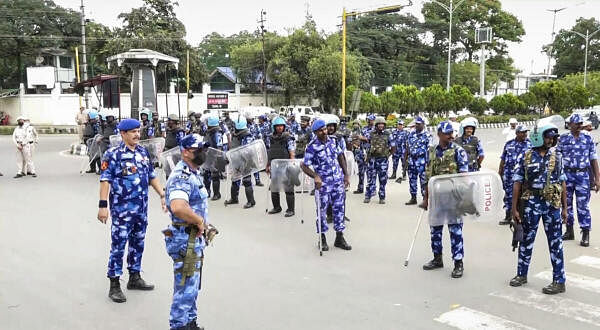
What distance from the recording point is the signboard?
37594mm

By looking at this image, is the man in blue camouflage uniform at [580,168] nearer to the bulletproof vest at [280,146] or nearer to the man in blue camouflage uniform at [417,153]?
the man in blue camouflage uniform at [417,153]

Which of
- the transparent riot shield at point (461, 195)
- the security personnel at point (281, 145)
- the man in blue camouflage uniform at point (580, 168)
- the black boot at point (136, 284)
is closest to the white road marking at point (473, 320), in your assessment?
the transparent riot shield at point (461, 195)

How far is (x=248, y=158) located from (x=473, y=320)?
18.6ft

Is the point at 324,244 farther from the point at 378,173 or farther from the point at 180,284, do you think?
the point at 378,173

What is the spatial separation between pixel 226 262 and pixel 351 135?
22.2 ft

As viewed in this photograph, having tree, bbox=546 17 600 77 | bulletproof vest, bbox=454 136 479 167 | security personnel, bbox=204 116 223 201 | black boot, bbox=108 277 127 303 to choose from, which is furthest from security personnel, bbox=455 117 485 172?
tree, bbox=546 17 600 77

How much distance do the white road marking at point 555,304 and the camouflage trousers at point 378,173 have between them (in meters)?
5.26

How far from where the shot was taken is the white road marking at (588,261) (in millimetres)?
6488

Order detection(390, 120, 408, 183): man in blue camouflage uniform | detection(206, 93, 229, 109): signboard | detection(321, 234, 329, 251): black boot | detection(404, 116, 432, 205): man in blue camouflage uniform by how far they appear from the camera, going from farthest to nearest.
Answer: detection(206, 93, 229, 109): signboard → detection(390, 120, 408, 183): man in blue camouflage uniform → detection(404, 116, 432, 205): man in blue camouflage uniform → detection(321, 234, 329, 251): black boot

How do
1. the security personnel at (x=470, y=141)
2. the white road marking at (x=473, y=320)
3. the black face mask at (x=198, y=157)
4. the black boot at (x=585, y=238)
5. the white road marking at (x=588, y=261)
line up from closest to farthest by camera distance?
1. the black face mask at (x=198, y=157)
2. the white road marking at (x=473, y=320)
3. the white road marking at (x=588, y=261)
4. the black boot at (x=585, y=238)
5. the security personnel at (x=470, y=141)

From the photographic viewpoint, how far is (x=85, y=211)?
9.93m

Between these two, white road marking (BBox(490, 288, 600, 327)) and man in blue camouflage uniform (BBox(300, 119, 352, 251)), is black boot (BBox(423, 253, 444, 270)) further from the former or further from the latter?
man in blue camouflage uniform (BBox(300, 119, 352, 251))

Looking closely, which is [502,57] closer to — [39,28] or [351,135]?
[39,28]

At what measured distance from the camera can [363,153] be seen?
12609 millimetres
